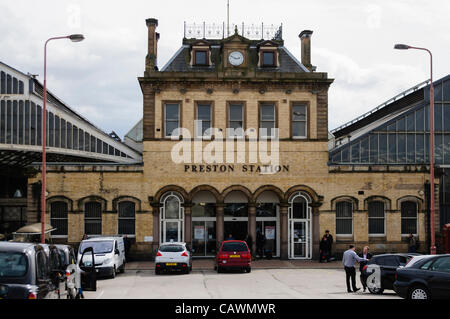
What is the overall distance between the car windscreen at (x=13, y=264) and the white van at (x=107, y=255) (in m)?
14.6

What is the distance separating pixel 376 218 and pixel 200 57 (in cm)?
1426

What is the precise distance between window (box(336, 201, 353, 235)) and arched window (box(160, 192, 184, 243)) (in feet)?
29.8

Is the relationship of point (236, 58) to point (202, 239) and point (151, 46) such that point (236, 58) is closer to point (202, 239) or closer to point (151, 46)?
point (151, 46)

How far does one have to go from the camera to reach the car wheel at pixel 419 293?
17.2 m

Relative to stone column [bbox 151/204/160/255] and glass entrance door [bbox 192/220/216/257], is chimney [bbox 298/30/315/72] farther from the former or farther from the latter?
stone column [bbox 151/204/160/255]

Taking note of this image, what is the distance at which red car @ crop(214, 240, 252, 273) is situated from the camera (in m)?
29.2

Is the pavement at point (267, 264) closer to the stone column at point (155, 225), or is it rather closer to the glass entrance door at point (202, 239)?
the glass entrance door at point (202, 239)

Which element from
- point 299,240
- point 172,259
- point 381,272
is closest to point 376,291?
point 381,272

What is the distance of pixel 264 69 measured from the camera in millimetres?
37750

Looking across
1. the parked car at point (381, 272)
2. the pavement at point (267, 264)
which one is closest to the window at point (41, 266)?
the parked car at point (381, 272)

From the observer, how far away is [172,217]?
36.0 metres
